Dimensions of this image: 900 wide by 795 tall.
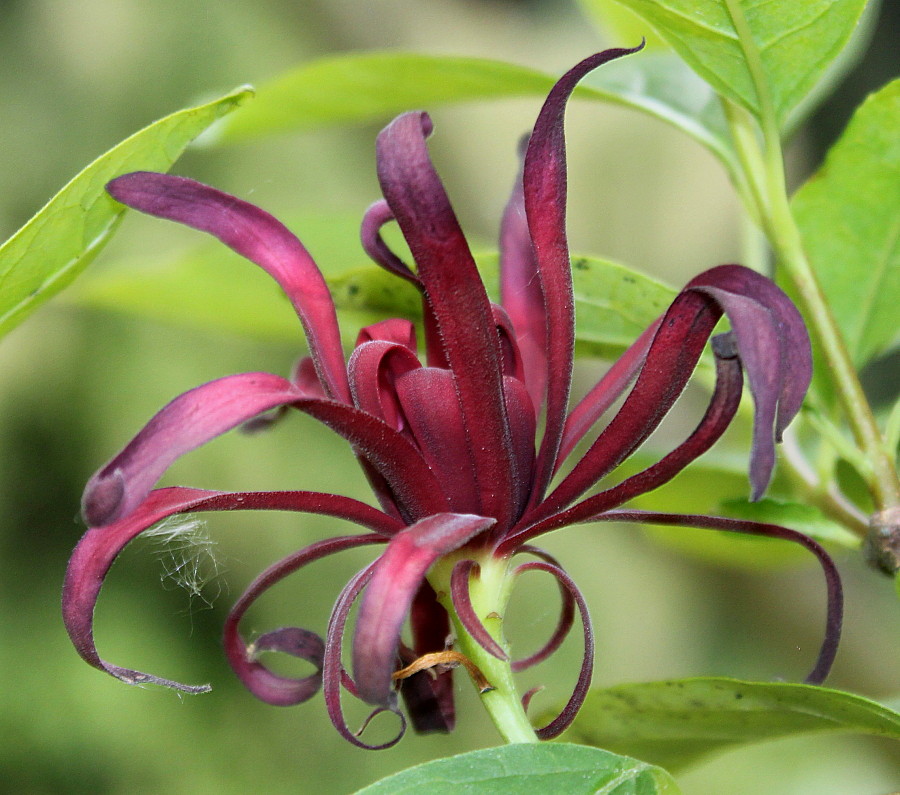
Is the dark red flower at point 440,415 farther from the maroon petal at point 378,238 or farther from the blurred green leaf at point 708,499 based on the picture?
the blurred green leaf at point 708,499

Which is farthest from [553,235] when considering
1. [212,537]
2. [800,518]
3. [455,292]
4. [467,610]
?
[212,537]

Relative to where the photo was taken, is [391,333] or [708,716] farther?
[708,716]

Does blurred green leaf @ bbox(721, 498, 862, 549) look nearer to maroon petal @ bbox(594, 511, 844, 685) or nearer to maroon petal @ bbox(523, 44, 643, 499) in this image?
maroon petal @ bbox(594, 511, 844, 685)

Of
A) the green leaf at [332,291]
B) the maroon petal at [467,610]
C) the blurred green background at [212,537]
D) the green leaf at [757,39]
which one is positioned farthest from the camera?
the blurred green background at [212,537]

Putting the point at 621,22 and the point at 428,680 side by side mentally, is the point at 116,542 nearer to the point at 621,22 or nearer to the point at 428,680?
the point at 428,680

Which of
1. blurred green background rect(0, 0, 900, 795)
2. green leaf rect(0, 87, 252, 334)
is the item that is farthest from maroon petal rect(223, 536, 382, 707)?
blurred green background rect(0, 0, 900, 795)

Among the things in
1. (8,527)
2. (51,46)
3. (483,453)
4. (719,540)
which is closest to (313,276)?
(483,453)

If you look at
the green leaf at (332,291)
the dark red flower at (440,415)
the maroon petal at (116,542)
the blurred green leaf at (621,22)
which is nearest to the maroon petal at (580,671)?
the dark red flower at (440,415)

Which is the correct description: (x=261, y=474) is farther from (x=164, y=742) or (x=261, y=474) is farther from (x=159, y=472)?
(x=159, y=472)
